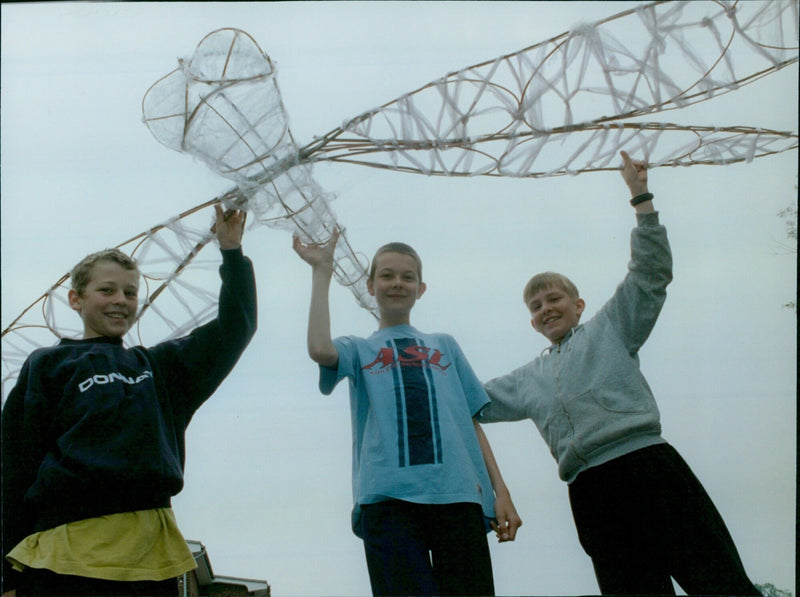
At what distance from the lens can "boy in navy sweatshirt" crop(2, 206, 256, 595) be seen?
142 centimetres

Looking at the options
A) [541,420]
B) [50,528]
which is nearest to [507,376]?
[541,420]

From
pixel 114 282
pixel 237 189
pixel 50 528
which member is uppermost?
pixel 237 189

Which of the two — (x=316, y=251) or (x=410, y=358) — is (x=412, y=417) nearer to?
(x=410, y=358)

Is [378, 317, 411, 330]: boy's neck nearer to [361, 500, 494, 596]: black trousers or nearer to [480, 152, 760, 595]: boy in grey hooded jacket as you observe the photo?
[480, 152, 760, 595]: boy in grey hooded jacket

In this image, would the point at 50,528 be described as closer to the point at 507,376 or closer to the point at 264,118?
the point at 264,118

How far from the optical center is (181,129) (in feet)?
5.58

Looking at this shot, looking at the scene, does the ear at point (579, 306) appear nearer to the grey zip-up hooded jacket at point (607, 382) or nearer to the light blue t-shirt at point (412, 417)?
the grey zip-up hooded jacket at point (607, 382)

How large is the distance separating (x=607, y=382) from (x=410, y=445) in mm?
512

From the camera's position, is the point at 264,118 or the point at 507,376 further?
the point at 507,376

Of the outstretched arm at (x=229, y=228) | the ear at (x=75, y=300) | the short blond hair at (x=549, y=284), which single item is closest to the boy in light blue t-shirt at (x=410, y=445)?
the outstretched arm at (x=229, y=228)

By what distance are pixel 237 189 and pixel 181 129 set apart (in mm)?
182

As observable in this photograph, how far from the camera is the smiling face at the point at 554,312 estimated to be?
6.54ft

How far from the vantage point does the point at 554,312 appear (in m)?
2.00

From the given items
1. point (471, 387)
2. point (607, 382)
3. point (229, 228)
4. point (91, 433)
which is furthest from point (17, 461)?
point (607, 382)
